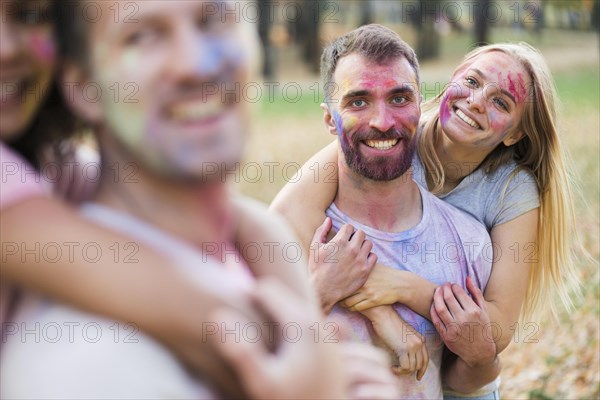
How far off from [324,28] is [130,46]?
1694 inches

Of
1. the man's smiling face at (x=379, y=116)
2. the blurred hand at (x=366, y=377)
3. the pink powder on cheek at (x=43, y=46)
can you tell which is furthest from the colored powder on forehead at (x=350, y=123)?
the pink powder on cheek at (x=43, y=46)

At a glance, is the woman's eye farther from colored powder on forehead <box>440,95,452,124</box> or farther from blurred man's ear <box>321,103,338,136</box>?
colored powder on forehead <box>440,95,452,124</box>

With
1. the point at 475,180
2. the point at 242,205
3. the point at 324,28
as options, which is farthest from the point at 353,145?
the point at 324,28

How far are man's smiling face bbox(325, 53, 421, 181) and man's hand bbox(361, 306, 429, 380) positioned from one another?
1.48ft

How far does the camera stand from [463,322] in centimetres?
289

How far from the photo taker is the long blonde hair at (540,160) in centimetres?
337

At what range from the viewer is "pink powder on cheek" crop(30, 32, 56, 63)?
132cm

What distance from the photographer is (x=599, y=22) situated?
37.8 m

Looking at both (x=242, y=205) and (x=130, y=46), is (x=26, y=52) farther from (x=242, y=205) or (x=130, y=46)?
(x=242, y=205)

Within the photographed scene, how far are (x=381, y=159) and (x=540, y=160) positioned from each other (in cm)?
86

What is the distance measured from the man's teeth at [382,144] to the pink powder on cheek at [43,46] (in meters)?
1.69

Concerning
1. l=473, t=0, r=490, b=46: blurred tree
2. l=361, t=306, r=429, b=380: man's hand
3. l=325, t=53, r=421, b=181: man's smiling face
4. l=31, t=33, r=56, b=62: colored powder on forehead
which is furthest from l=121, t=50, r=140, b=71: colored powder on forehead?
l=473, t=0, r=490, b=46: blurred tree

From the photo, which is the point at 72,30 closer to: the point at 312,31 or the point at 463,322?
the point at 463,322

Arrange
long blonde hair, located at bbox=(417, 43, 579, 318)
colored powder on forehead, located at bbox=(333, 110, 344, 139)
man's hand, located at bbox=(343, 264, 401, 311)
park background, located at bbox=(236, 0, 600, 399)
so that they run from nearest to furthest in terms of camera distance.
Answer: man's hand, located at bbox=(343, 264, 401, 311) → colored powder on forehead, located at bbox=(333, 110, 344, 139) → long blonde hair, located at bbox=(417, 43, 579, 318) → park background, located at bbox=(236, 0, 600, 399)
